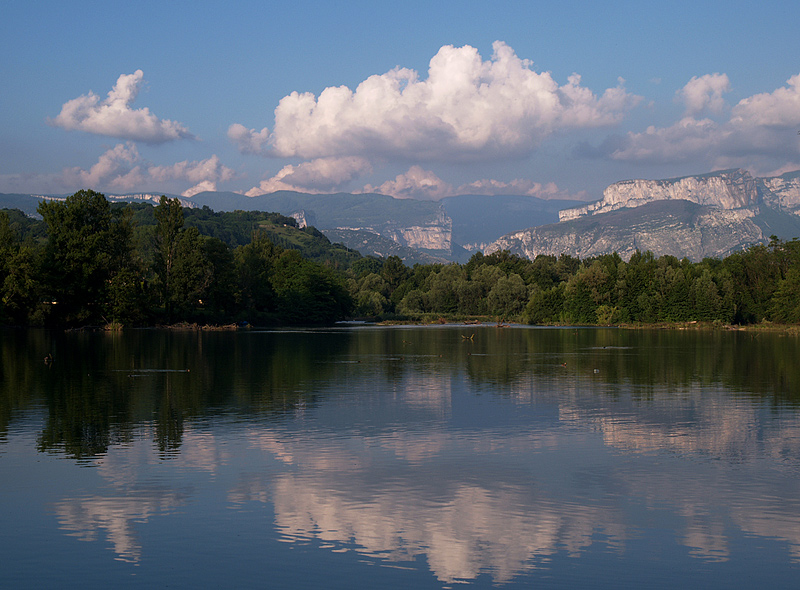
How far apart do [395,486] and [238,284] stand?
134 metres

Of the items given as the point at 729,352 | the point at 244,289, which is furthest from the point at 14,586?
the point at 244,289

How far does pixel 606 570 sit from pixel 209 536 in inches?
294

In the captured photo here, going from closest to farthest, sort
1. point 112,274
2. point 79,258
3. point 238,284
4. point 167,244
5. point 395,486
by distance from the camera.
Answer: point 395,486 < point 79,258 < point 112,274 < point 167,244 < point 238,284

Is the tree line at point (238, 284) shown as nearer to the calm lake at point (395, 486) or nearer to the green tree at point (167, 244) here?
the green tree at point (167, 244)

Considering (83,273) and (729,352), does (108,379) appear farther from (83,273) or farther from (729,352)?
(83,273)

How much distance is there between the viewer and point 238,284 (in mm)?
147750

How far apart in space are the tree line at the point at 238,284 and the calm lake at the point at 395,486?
7253cm

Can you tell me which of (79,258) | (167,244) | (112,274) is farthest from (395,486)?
(167,244)

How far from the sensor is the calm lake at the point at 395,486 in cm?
1273

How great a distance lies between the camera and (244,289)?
5960 inches

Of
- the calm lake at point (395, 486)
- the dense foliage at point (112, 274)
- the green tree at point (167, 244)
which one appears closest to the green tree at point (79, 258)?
the dense foliage at point (112, 274)

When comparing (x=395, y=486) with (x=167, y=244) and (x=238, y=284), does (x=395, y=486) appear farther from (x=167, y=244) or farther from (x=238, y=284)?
(x=238, y=284)

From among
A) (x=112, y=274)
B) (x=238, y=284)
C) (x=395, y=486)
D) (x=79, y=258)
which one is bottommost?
(x=395, y=486)

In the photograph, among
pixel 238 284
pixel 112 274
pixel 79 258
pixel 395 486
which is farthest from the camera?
pixel 238 284
